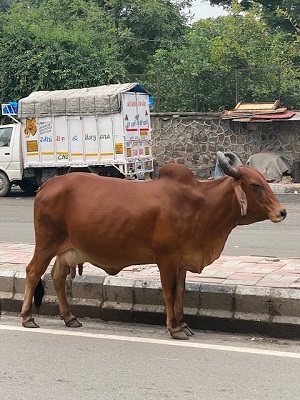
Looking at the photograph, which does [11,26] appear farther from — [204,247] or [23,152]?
[204,247]

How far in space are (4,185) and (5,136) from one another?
1.35 metres

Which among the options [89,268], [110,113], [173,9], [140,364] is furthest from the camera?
[173,9]

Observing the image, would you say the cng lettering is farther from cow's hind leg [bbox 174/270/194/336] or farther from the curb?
cow's hind leg [bbox 174/270/194/336]

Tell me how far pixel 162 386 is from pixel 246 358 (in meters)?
0.89

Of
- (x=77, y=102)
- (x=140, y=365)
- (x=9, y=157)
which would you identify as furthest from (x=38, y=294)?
(x=9, y=157)

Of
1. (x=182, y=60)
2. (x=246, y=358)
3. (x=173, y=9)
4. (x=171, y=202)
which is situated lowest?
(x=246, y=358)

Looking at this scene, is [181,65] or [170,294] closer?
[170,294]

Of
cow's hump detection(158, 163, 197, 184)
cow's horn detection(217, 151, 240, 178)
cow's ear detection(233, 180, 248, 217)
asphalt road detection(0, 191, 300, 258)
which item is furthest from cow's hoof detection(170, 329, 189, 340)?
asphalt road detection(0, 191, 300, 258)

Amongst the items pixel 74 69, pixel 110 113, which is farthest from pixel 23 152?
pixel 74 69

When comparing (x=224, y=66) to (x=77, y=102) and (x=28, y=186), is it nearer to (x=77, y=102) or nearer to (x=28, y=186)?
(x=77, y=102)

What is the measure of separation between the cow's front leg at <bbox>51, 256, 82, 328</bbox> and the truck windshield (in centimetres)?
1343

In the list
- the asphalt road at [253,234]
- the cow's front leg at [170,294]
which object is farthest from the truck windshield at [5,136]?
the cow's front leg at [170,294]

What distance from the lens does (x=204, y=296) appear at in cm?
650

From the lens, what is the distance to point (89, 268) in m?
8.03
